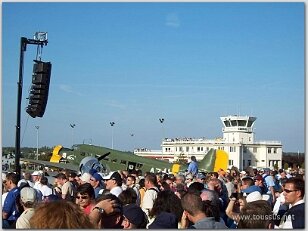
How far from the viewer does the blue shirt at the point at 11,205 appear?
5062mm

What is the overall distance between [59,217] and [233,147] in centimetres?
5342

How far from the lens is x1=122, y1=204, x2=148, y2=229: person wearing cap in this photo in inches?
147

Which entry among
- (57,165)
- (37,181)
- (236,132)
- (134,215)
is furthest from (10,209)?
(236,132)

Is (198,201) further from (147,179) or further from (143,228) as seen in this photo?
(147,179)

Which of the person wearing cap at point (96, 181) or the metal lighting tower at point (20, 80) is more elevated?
the metal lighting tower at point (20, 80)

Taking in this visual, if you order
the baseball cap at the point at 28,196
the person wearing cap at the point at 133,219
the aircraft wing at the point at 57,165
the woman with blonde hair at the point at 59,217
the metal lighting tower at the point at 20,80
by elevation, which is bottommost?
the aircraft wing at the point at 57,165

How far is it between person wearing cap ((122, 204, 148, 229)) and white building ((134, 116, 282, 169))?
3774 cm

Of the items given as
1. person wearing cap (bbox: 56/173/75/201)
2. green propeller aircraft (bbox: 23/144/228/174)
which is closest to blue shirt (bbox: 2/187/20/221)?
person wearing cap (bbox: 56/173/75/201)

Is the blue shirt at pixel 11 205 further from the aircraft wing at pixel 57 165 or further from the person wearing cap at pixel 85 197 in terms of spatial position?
the aircraft wing at pixel 57 165

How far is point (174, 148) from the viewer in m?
61.3

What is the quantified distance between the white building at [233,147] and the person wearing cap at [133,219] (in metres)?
37.7

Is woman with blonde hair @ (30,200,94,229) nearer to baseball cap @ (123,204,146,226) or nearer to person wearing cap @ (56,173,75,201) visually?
baseball cap @ (123,204,146,226)

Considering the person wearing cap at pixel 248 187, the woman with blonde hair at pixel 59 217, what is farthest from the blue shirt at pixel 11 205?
the person wearing cap at pixel 248 187

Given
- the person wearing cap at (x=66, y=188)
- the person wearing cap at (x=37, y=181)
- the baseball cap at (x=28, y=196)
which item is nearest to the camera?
the baseball cap at (x=28, y=196)
